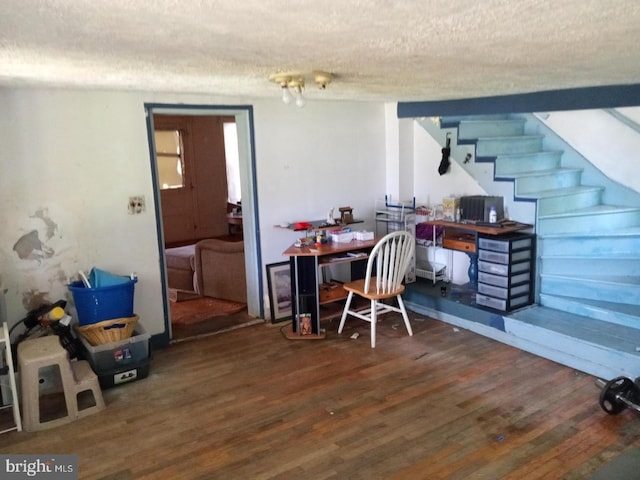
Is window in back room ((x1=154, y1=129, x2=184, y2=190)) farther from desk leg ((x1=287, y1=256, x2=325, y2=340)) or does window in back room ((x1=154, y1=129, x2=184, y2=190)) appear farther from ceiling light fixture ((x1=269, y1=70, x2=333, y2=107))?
ceiling light fixture ((x1=269, y1=70, x2=333, y2=107))

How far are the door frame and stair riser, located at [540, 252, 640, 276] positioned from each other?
2440 mm

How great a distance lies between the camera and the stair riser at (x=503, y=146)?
4.65m

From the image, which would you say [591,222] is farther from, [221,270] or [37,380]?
[37,380]

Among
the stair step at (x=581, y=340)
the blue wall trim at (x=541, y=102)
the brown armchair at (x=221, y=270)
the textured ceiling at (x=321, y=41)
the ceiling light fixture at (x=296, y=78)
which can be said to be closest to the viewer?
the textured ceiling at (x=321, y=41)

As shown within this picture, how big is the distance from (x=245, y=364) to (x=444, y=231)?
7.10 ft

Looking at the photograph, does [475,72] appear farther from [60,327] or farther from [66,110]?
[60,327]

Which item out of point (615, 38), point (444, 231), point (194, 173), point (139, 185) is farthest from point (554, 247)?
point (194, 173)

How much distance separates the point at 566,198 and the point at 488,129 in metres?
→ 0.94

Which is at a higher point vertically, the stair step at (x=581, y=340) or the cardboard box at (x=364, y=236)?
the cardboard box at (x=364, y=236)

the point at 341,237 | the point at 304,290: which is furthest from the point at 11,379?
the point at 341,237

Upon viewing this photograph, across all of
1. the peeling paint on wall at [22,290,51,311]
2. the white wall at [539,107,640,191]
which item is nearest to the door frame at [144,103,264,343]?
the peeling paint on wall at [22,290,51,311]

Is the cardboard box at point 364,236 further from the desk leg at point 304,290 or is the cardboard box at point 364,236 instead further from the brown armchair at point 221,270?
the brown armchair at point 221,270

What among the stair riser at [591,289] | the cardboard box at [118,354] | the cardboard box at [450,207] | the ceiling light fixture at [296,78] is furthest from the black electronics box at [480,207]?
the cardboard box at [118,354]

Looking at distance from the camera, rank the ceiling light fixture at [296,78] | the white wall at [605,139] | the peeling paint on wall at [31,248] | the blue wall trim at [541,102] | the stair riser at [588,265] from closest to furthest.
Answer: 1. the ceiling light fixture at [296,78]
2. the blue wall trim at [541,102]
3. the peeling paint on wall at [31,248]
4. the stair riser at [588,265]
5. the white wall at [605,139]
